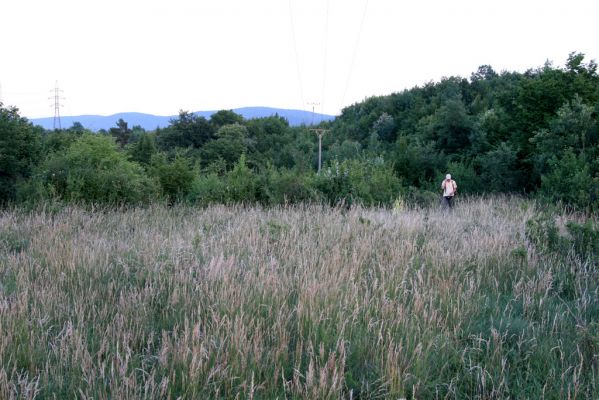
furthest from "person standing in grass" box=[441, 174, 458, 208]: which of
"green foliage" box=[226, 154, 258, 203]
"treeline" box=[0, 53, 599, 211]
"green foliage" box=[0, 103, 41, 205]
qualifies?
"green foliage" box=[0, 103, 41, 205]

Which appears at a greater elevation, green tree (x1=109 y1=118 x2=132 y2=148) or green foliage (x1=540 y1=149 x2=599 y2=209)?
green tree (x1=109 y1=118 x2=132 y2=148)

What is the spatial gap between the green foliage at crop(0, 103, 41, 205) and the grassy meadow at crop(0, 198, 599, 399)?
12173 mm

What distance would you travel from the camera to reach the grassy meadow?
264cm

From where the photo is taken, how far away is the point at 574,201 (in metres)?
12.5

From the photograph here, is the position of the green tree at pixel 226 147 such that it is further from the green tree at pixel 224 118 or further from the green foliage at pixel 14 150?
the green foliage at pixel 14 150

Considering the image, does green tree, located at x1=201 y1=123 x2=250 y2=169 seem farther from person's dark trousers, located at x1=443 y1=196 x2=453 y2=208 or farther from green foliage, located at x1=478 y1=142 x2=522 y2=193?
person's dark trousers, located at x1=443 y1=196 x2=453 y2=208

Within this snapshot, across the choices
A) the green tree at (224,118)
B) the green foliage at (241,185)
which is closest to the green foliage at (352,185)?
the green foliage at (241,185)

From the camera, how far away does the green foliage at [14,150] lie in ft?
53.4

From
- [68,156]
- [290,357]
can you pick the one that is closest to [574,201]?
[290,357]

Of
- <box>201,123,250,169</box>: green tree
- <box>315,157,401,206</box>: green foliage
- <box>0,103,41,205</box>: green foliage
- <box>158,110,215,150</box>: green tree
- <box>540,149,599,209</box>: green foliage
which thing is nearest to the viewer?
<box>540,149,599,209</box>: green foliage

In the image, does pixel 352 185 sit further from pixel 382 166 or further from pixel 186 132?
pixel 186 132

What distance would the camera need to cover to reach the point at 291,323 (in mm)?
3385

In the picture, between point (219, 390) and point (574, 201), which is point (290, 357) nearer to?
point (219, 390)

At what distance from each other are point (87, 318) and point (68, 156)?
474 inches
